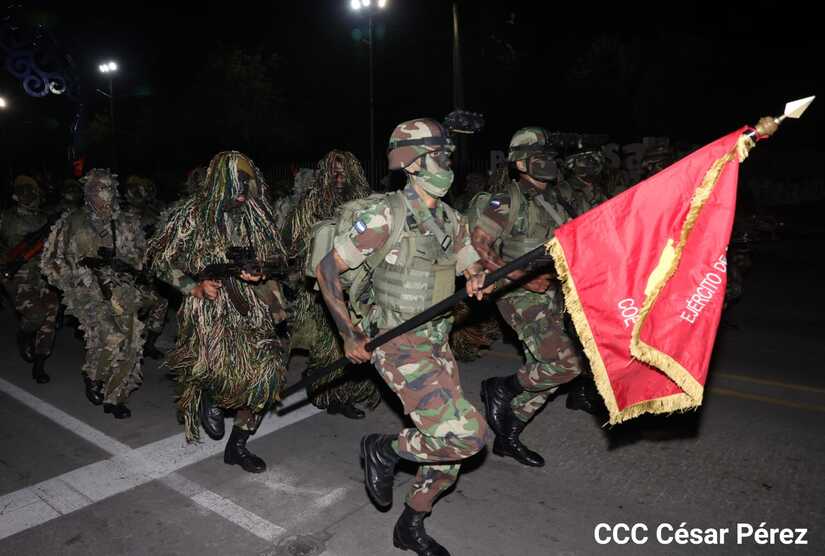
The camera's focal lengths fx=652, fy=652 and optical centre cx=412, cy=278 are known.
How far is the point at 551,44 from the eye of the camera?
107ft

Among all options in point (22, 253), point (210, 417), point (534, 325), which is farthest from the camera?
point (22, 253)

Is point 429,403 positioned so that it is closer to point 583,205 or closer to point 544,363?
point 544,363

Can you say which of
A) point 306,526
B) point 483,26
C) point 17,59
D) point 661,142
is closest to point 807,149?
point 483,26

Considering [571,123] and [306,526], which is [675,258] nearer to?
[306,526]

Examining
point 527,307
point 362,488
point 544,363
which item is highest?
point 527,307

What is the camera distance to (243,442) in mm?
4453

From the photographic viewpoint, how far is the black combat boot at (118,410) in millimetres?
5430

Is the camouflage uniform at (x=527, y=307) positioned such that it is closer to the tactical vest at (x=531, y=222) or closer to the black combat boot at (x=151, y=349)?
the tactical vest at (x=531, y=222)

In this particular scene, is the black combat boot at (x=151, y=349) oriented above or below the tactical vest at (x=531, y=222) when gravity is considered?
below

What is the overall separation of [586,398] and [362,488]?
2.17m

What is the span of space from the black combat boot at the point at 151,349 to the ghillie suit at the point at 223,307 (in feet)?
9.68

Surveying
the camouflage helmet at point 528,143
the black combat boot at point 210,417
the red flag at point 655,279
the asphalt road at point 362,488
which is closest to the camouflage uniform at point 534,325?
the camouflage helmet at point 528,143

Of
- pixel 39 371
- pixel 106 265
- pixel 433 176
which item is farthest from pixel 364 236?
pixel 39 371

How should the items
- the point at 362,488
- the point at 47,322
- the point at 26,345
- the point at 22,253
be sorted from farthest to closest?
the point at 26,345 → the point at 22,253 → the point at 47,322 → the point at 362,488
